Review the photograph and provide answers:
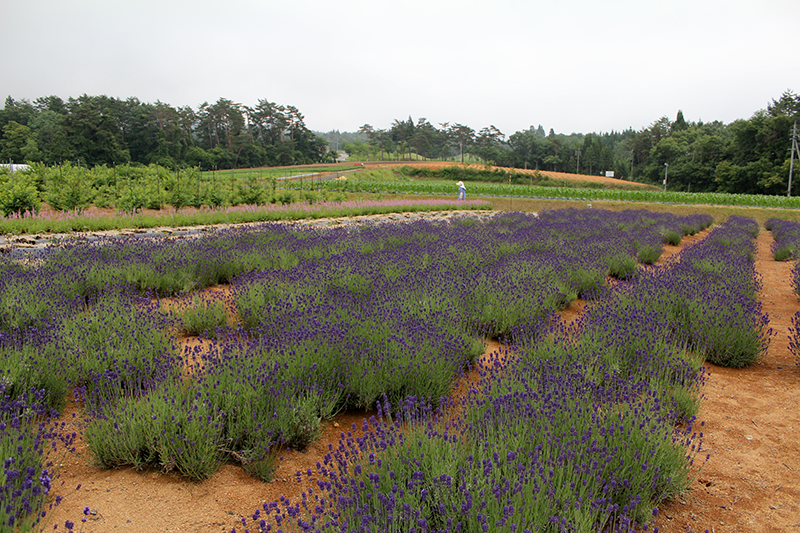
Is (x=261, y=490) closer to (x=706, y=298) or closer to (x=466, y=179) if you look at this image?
(x=706, y=298)

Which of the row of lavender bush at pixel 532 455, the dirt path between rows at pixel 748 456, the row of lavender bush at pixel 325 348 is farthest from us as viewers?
the row of lavender bush at pixel 325 348

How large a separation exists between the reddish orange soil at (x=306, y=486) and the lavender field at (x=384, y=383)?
0.30 feet

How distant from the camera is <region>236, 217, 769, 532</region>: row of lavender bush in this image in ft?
5.05

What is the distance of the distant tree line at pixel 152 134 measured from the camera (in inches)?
1807

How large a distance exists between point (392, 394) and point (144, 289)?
371cm

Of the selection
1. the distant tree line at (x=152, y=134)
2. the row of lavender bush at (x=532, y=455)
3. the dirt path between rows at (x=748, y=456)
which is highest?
the distant tree line at (x=152, y=134)

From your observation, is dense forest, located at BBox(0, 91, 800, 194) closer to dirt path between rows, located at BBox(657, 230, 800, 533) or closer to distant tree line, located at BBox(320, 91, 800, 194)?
distant tree line, located at BBox(320, 91, 800, 194)

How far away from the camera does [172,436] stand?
2.17 metres

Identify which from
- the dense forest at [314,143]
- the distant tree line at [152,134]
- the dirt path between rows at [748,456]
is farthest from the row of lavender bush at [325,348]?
the dense forest at [314,143]

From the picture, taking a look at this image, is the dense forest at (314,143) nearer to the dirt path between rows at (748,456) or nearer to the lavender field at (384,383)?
the lavender field at (384,383)

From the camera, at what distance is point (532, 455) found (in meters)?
1.87

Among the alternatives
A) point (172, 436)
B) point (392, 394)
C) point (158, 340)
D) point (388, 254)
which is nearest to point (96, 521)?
point (172, 436)

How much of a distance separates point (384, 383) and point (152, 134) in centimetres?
6594

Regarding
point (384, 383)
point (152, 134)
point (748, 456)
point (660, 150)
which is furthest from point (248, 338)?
point (660, 150)
